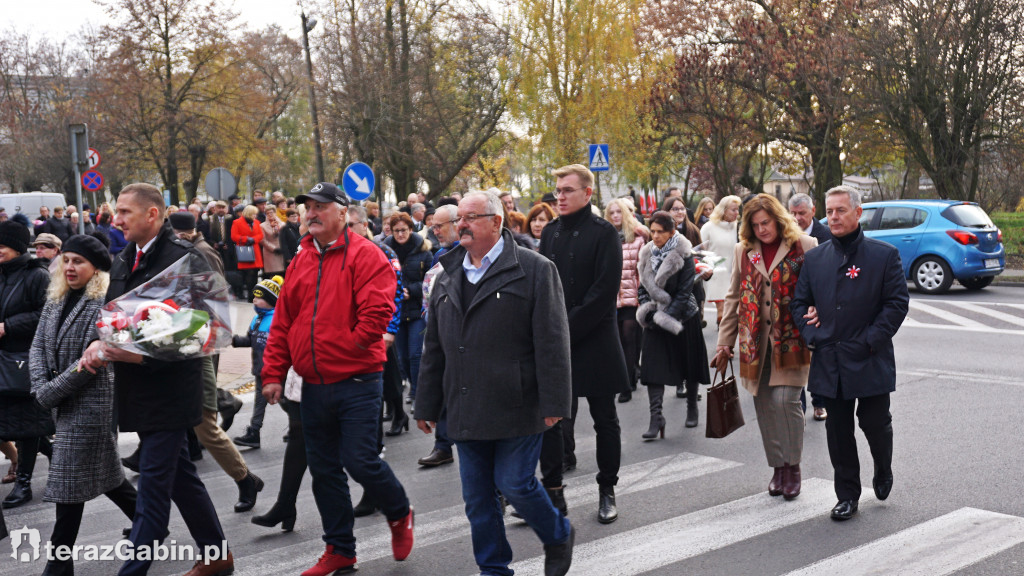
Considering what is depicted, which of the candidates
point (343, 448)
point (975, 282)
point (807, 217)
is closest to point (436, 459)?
point (343, 448)

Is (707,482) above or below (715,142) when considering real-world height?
below

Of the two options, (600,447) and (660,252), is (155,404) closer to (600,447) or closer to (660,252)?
(600,447)

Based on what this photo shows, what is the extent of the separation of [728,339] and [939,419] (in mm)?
2717

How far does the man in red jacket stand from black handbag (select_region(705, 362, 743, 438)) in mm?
2320

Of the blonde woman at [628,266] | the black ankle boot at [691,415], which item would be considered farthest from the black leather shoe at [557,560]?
the blonde woman at [628,266]

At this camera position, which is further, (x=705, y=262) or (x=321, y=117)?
(x=321, y=117)

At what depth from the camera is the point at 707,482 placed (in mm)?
6559

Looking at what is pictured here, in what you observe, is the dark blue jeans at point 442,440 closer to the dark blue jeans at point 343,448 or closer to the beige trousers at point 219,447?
the beige trousers at point 219,447

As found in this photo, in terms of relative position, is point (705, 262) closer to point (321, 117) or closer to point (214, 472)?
point (214, 472)

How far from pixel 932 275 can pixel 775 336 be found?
44.6 ft

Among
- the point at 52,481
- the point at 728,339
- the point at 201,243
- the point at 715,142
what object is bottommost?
the point at 52,481

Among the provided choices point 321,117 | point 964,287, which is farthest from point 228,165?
point 964,287

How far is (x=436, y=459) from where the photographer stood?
7.31 m

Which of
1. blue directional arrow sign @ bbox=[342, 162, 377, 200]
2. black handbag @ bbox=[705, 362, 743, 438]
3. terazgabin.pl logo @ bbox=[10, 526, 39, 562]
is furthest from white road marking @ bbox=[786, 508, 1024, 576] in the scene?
blue directional arrow sign @ bbox=[342, 162, 377, 200]
